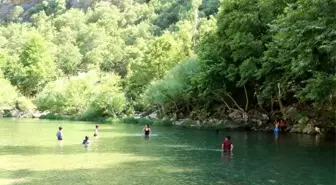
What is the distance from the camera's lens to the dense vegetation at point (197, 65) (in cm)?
2992

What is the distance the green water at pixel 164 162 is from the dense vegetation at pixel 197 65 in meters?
4.83

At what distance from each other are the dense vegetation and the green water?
483 cm

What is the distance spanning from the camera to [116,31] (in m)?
147

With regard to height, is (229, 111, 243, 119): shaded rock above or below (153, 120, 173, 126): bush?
above

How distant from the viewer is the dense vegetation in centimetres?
2992

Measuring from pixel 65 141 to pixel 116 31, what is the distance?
11342 cm

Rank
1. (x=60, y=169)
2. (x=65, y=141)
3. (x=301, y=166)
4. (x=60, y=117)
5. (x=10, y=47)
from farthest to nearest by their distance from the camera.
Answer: (x=10, y=47), (x=60, y=117), (x=65, y=141), (x=301, y=166), (x=60, y=169)

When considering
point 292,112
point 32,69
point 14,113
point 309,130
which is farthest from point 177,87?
point 32,69

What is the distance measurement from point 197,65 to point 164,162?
3219 centimetres

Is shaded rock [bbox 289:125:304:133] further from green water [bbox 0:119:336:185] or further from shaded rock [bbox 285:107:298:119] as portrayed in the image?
green water [bbox 0:119:336:185]

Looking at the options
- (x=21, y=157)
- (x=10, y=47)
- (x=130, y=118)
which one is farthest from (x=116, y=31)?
(x=21, y=157)

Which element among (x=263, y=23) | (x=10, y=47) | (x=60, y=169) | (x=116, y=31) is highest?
(x=116, y=31)

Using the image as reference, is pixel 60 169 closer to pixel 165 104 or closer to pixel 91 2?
pixel 165 104

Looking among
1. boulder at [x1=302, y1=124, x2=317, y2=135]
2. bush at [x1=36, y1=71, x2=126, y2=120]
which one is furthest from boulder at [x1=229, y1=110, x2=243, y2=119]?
bush at [x1=36, y1=71, x2=126, y2=120]
